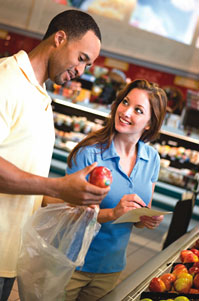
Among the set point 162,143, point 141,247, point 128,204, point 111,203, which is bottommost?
point 141,247

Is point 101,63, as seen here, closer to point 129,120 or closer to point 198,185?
point 198,185

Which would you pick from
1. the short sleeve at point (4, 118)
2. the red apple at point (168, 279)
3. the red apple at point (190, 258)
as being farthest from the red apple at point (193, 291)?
the short sleeve at point (4, 118)

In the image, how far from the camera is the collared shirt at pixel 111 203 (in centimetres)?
227

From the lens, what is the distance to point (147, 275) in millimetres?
2301

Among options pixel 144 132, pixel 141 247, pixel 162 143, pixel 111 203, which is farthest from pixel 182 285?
pixel 162 143

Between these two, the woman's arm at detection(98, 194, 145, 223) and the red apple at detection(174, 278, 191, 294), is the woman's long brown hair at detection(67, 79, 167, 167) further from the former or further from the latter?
the red apple at detection(174, 278, 191, 294)

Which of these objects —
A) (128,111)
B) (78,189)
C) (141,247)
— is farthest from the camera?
(141,247)

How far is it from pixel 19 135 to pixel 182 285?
113cm

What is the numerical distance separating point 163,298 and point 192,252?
0.79 meters

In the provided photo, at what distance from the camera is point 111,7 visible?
9641 millimetres

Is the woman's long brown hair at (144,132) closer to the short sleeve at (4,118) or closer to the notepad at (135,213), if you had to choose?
the notepad at (135,213)

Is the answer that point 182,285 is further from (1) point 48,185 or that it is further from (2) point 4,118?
(2) point 4,118

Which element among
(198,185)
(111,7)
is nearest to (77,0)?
(111,7)

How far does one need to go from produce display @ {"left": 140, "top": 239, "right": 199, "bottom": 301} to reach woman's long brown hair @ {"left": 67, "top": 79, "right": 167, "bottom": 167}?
76 cm
